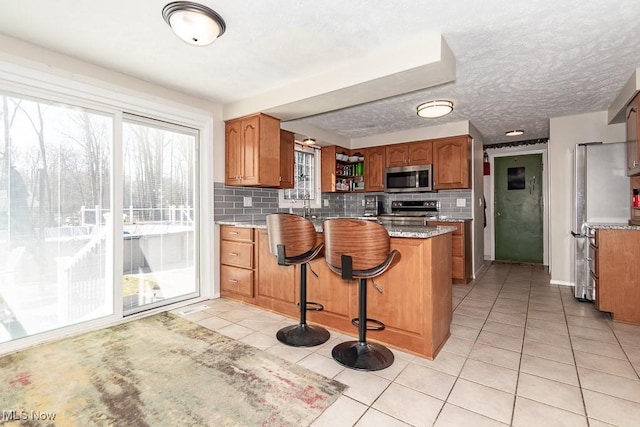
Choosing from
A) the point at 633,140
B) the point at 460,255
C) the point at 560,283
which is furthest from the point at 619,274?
the point at 460,255

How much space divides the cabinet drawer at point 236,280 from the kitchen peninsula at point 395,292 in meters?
0.10

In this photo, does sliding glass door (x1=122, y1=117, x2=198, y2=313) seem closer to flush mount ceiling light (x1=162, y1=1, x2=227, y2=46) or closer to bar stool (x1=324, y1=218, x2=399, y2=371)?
flush mount ceiling light (x1=162, y1=1, x2=227, y2=46)

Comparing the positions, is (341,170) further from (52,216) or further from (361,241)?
(52,216)

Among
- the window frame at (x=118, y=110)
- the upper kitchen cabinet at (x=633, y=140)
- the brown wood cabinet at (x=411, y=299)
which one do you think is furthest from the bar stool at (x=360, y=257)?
the upper kitchen cabinet at (x=633, y=140)

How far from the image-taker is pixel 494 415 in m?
1.58

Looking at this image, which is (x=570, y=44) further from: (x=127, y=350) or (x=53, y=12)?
(x=127, y=350)

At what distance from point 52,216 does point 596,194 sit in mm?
5610

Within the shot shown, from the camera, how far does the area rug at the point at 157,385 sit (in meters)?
1.57

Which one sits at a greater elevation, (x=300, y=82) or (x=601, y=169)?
(x=300, y=82)

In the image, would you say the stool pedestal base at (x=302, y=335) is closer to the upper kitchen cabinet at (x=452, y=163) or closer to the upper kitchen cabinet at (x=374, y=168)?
the upper kitchen cabinet at (x=452, y=163)

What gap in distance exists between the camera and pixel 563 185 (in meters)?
4.30

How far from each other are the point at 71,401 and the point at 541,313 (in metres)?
3.95

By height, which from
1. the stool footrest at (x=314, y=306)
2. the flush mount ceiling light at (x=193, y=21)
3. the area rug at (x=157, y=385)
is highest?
the flush mount ceiling light at (x=193, y=21)

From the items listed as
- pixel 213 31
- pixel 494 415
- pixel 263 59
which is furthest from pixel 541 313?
pixel 213 31
